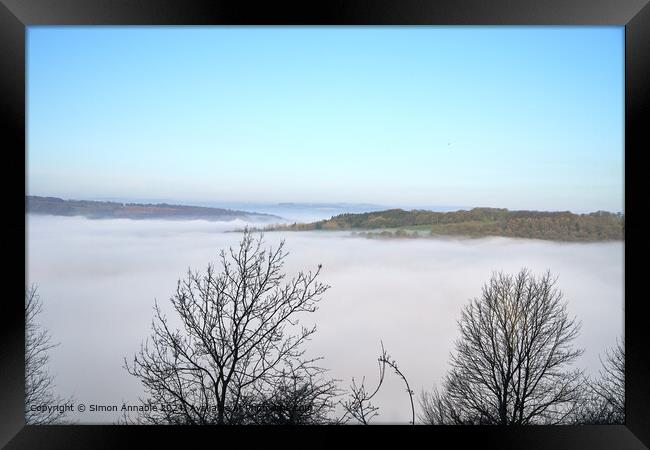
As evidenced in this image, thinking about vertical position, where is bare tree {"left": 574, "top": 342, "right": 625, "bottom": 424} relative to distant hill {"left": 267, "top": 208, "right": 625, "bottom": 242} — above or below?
below

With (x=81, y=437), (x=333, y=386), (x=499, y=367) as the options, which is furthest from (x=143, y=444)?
(x=499, y=367)

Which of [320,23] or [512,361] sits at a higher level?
[320,23]

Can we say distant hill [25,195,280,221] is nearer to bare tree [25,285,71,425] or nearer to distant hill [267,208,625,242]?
distant hill [267,208,625,242]

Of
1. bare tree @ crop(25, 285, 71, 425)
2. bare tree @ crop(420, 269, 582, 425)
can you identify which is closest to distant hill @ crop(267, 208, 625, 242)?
bare tree @ crop(420, 269, 582, 425)

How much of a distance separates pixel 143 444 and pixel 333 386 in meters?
1.18

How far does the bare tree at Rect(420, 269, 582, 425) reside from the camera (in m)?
2.94

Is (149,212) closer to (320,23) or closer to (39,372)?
(39,372)

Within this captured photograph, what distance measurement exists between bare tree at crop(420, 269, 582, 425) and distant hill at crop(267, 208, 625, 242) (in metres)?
0.31

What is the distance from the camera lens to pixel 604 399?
9.36 ft

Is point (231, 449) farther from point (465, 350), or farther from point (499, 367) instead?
point (499, 367)

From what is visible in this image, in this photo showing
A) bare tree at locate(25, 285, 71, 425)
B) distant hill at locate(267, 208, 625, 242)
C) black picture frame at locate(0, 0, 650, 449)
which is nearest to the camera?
black picture frame at locate(0, 0, 650, 449)

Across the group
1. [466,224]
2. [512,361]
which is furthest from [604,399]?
[466,224]

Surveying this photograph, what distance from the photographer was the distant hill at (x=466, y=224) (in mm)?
2943

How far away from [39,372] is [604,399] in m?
3.75
